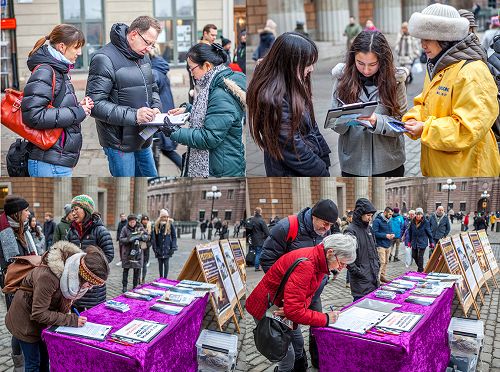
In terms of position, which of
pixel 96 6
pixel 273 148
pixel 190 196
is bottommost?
pixel 190 196

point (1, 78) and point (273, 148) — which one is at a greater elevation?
point (1, 78)

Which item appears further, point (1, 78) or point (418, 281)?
point (418, 281)

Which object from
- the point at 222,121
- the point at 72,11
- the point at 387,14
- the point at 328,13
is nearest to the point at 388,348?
the point at 222,121

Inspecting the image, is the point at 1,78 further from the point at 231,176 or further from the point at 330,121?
the point at 330,121

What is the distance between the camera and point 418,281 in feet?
12.3

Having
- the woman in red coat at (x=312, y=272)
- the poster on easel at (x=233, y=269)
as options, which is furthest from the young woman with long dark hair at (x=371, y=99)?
the poster on easel at (x=233, y=269)

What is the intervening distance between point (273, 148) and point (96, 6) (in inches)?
47.4

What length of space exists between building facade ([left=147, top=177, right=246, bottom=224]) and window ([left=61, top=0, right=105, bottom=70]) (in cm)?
81

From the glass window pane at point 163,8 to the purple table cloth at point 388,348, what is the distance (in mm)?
1803

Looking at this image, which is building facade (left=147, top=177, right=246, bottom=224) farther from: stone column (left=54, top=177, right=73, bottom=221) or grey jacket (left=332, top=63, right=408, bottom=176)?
grey jacket (left=332, top=63, right=408, bottom=176)

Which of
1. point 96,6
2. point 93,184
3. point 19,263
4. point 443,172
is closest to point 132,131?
point 93,184

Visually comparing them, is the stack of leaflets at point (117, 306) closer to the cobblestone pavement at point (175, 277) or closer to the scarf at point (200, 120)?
the cobblestone pavement at point (175, 277)

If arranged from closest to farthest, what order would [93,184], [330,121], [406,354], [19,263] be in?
[406,354] < [330,121] < [19,263] < [93,184]

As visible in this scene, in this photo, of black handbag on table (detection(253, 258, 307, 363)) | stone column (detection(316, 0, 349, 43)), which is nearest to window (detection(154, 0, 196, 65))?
black handbag on table (detection(253, 258, 307, 363))
